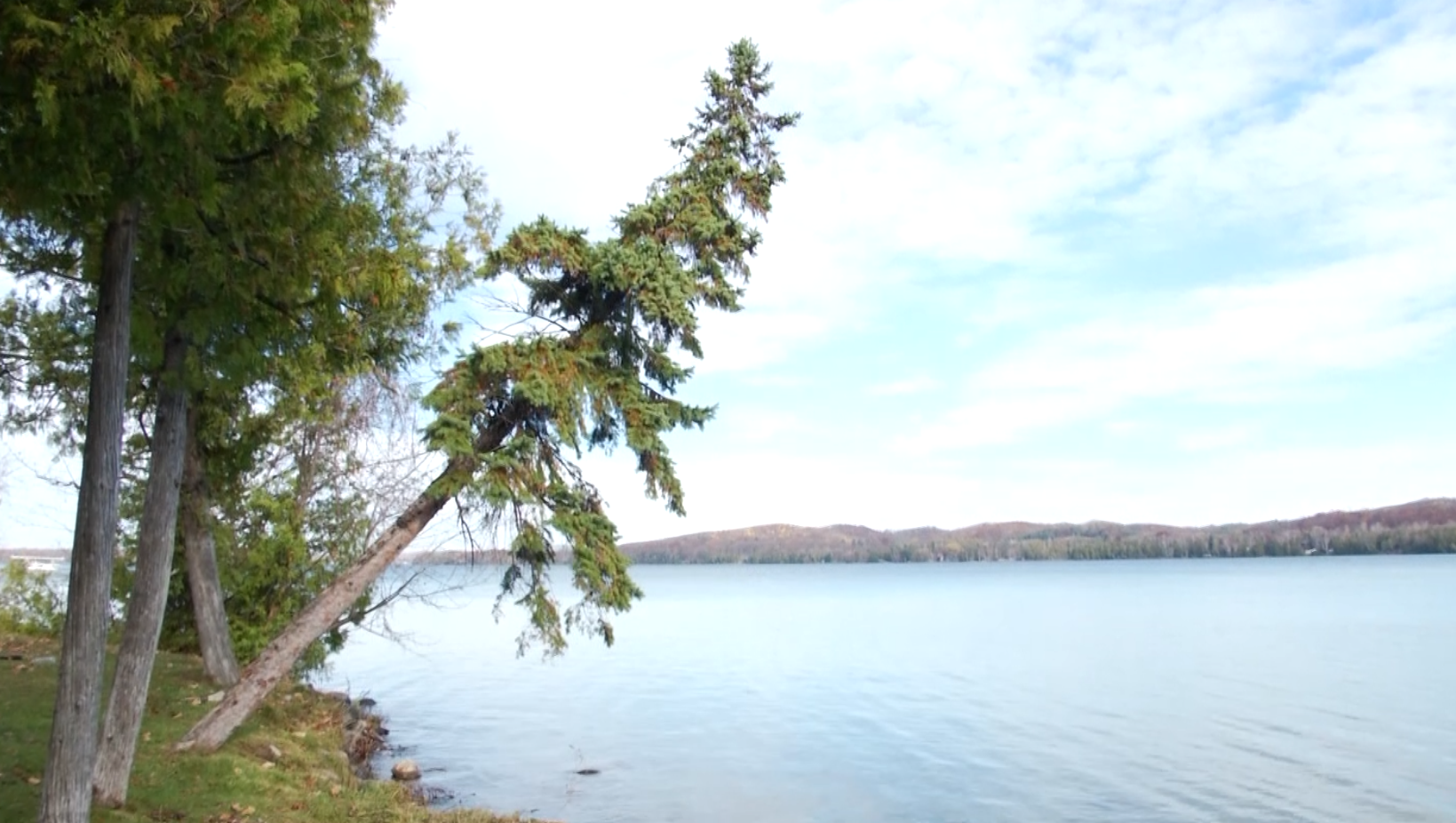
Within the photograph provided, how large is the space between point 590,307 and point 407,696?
64.1 feet

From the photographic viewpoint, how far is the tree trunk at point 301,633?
13.6 metres

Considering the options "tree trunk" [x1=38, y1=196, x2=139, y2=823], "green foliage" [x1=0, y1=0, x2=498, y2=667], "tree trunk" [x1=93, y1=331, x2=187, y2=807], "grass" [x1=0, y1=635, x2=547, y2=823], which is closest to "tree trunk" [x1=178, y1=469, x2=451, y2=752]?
"grass" [x1=0, y1=635, x2=547, y2=823]

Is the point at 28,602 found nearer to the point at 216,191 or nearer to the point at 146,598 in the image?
the point at 146,598

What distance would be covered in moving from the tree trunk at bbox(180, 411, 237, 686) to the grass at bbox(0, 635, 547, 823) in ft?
1.32

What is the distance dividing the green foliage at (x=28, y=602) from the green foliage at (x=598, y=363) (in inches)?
445

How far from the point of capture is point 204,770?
12.1 m

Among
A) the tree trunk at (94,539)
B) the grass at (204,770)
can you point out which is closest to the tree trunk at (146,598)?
the grass at (204,770)

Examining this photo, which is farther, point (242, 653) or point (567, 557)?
point (242, 653)

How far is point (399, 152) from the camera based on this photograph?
15.7 m

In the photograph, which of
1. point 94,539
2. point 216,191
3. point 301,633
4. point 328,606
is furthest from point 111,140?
point 301,633

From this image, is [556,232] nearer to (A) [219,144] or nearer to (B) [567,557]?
(B) [567,557]

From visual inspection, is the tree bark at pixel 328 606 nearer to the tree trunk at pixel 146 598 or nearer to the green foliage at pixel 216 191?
the green foliage at pixel 216 191

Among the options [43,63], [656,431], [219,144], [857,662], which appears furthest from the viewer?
[857,662]

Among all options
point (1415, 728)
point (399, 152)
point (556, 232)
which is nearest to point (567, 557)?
point (556, 232)
